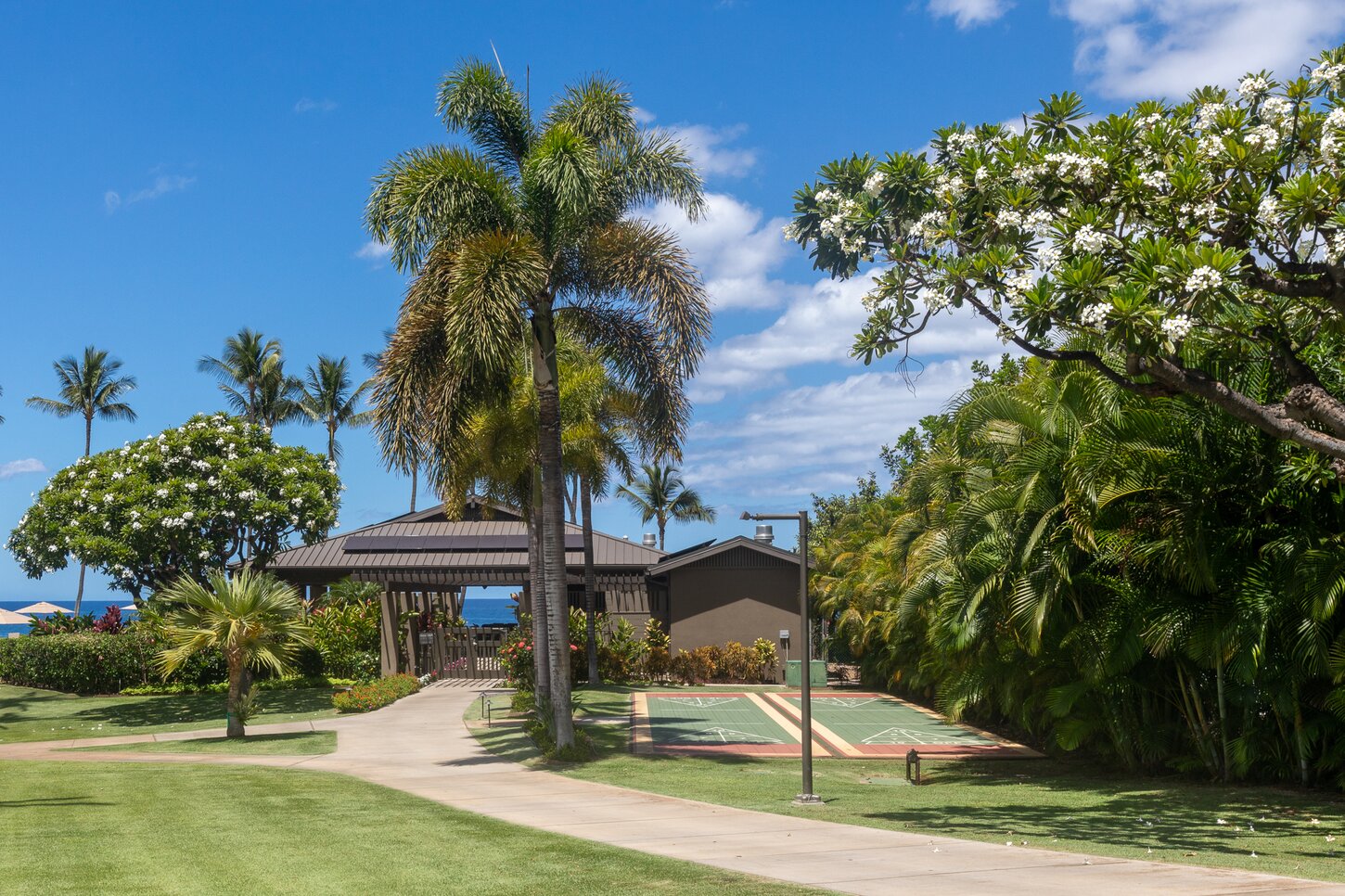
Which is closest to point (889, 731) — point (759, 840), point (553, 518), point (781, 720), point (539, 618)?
point (781, 720)

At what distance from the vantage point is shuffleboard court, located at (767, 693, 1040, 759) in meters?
21.2

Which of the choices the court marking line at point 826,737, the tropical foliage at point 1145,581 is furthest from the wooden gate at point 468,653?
the tropical foliage at point 1145,581

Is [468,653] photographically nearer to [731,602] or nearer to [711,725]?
[731,602]

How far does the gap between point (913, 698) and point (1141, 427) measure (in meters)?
18.2

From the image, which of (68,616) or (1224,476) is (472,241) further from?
(68,616)

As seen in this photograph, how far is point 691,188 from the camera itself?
64.2 feet

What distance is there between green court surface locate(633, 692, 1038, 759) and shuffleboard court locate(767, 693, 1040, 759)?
2 centimetres

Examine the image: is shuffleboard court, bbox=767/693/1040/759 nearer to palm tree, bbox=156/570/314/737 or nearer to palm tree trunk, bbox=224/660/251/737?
palm tree, bbox=156/570/314/737

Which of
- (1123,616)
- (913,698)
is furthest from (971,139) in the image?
(913,698)

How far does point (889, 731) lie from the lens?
24156mm

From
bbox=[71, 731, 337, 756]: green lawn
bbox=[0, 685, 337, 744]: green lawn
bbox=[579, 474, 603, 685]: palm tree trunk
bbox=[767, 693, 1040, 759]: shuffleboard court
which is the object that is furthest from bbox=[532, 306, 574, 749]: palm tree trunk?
bbox=[579, 474, 603, 685]: palm tree trunk

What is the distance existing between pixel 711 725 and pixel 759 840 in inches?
517

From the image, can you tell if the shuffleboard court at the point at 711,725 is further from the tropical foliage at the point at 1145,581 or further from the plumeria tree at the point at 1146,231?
the plumeria tree at the point at 1146,231

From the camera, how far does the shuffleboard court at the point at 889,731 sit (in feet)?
69.5
